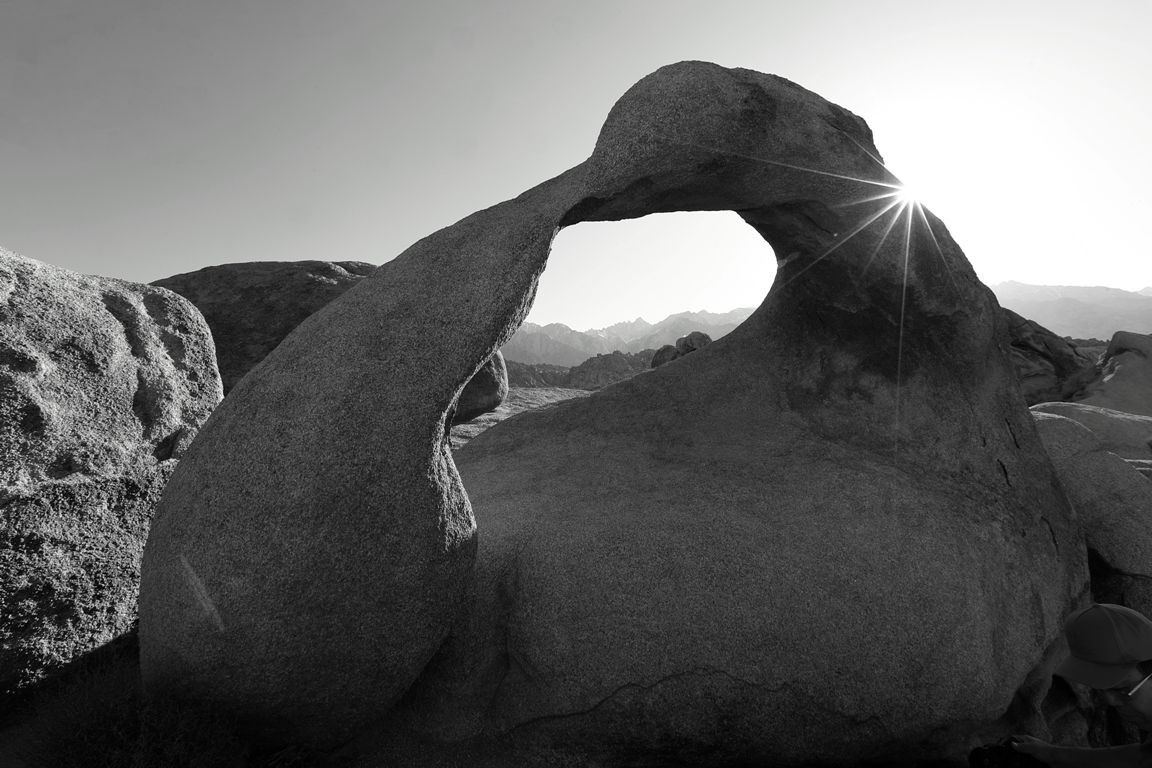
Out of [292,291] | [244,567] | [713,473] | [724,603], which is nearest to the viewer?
[244,567]

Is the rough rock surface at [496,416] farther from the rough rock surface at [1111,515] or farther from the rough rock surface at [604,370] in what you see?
the rough rock surface at [604,370]

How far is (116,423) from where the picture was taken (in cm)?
297

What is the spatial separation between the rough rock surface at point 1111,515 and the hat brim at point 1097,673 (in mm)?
2703

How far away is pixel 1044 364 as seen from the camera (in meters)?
11.1

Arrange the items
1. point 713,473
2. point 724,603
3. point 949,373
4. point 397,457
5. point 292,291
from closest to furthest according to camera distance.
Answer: point 397,457 → point 724,603 → point 713,473 → point 949,373 → point 292,291

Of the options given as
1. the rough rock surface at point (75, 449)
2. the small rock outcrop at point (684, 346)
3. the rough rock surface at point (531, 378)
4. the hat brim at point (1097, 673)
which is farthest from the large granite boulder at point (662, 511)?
the rough rock surface at point (531, 378)

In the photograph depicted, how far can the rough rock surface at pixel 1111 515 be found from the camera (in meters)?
4.45

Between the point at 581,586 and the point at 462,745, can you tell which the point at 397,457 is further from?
the point at 462,745

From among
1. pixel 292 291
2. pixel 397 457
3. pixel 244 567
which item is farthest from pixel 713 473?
pixel 292 291

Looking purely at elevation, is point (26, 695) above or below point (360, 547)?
below

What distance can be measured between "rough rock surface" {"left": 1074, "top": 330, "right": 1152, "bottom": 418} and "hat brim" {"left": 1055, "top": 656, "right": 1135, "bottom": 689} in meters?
8.91

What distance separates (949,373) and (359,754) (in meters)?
4.17

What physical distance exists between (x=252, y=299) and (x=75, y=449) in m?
3.99

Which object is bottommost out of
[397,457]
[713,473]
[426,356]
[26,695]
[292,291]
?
[26,695]
